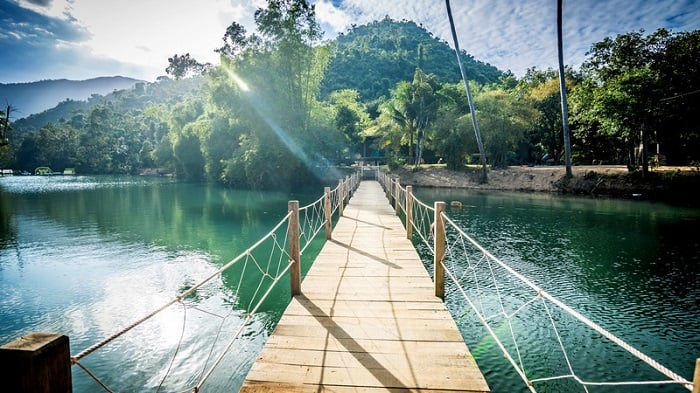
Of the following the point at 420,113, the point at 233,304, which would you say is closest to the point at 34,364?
the point at 233,304

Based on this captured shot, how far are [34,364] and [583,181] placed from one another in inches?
1199

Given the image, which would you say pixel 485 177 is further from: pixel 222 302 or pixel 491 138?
pixel 222 302

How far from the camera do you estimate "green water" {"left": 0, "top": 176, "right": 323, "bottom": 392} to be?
525 centimetres

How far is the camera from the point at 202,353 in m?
5.52

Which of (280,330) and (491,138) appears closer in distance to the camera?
(280,330)

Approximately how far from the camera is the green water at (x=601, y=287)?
202 inches

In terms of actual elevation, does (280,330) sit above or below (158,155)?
below

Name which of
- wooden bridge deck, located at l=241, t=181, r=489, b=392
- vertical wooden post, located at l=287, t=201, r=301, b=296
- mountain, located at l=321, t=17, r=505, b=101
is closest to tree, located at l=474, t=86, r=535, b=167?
mountain, located at l=321, t=17, r=505, b=101

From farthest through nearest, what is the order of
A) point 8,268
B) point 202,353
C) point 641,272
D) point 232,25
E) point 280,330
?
point 232,25
point 8,268
point 641,272
point 202,353
point 280,330

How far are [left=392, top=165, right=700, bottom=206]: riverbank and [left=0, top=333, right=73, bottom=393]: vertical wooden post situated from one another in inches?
1092

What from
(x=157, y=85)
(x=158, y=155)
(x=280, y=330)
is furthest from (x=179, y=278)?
(x=157, y=85)

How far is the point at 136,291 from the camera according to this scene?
8.09m

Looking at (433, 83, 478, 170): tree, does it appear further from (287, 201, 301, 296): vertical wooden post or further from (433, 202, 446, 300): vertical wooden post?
(287, 201, 301, 296): vertical wooden post

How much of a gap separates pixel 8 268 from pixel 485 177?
30.1m
